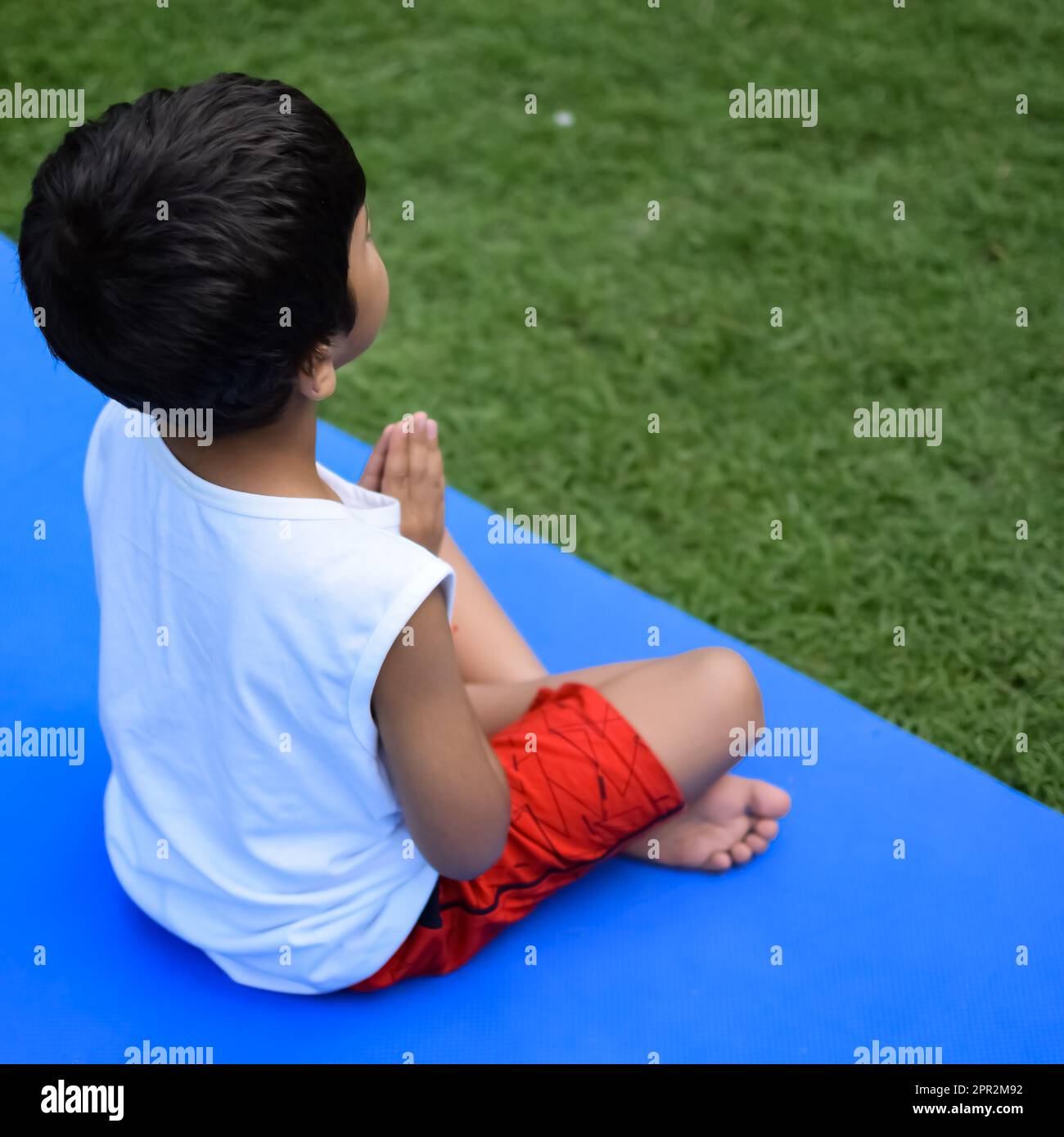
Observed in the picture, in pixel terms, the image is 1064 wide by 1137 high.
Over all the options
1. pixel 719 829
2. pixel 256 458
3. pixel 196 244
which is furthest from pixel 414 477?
pixel 719 829

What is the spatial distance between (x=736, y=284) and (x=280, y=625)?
2.13m

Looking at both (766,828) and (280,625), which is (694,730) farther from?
(280,625)

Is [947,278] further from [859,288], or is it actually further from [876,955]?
[876,955]

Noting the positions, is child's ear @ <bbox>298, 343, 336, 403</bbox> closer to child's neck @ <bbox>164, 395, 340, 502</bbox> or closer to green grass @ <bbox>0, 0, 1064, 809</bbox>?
child's neck @ <bbox>164, 395, 340, 502</bbox>

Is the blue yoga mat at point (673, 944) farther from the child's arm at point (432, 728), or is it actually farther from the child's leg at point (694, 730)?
the child's arm at point (432, 728)

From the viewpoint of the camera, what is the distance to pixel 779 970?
1659 millimetres

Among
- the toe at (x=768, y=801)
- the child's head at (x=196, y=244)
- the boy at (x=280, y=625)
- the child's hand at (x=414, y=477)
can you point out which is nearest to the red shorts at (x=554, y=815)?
the boy at (x=280, y=625)

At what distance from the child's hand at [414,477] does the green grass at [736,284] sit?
1.14m

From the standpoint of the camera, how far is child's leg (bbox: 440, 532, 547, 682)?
1872mm

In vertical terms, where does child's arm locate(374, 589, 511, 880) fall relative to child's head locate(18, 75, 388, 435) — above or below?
below

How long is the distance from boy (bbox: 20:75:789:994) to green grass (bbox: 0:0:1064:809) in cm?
93

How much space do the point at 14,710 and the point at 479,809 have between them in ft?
3.03

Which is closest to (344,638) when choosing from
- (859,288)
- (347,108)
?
(859,288)

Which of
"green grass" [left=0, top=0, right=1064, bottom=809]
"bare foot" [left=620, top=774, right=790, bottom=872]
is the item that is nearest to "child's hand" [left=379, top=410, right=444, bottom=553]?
"bare foot" [left=620, top=774, right=790, bottom=872]
